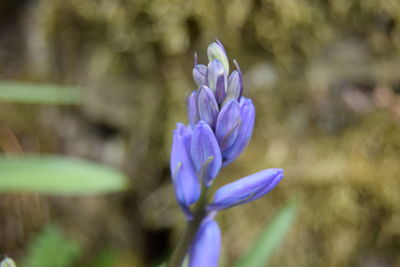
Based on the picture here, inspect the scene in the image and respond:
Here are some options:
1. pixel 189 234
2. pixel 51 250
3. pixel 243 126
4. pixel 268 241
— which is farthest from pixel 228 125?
pixel 51 250

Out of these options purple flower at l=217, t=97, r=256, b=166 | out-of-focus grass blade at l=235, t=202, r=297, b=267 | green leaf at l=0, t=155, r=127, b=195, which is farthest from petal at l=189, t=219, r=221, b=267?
green leaf at l=0, t=155, r=127, b=195

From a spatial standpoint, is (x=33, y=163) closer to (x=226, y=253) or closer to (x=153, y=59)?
(x=153, y=59)

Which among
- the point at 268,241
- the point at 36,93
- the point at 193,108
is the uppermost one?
the point at 193,108

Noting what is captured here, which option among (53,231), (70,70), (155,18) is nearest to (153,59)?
(155,18)

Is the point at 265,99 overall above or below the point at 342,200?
above

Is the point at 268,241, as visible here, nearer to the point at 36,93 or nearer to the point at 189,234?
the point at 189,234

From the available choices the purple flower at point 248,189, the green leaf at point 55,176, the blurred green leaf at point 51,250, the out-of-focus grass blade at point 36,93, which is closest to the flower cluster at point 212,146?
the purple flower at point 248,189

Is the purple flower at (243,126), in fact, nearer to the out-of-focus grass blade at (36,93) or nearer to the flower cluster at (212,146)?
the flower cluster at (212,146)

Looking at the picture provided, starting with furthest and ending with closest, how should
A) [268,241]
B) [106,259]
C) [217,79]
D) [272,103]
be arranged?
[272,103], [106,259], [268,241], [217,79]

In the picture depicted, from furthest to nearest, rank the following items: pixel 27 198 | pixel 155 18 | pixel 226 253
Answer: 1. pixel 27 198
2. pixel 226 253
3. pixel 155 18
